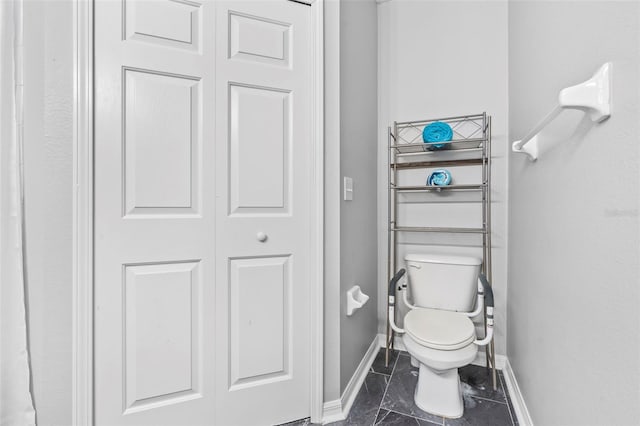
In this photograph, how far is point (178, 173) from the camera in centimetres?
120

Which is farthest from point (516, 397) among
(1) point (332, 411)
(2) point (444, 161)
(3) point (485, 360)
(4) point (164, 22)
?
(4) point (164, 22)

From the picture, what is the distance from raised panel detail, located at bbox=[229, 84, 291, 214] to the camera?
128 cm

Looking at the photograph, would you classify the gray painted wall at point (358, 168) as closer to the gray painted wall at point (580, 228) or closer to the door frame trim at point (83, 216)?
the gray painted wall at point (580, 228)

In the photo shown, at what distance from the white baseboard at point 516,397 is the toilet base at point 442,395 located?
0.25m

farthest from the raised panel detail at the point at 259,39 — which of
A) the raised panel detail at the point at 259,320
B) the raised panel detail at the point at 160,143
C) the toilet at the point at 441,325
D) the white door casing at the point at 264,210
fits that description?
the toilet at the point at 441,325

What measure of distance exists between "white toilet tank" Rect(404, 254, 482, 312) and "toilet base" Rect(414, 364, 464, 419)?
1.39 ft

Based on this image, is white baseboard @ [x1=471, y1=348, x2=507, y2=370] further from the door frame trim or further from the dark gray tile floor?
the door frame trim

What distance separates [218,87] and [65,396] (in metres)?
1.35

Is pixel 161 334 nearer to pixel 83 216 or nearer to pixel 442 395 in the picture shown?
pixel 83 216

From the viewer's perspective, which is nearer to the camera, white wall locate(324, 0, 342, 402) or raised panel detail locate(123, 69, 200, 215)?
raised panel detail locate(123, 69, 200, 215)

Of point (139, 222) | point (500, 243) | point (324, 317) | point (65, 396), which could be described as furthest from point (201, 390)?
point (500, 243)

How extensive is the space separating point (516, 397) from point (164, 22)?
2.38m

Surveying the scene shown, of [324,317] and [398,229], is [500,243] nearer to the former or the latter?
[398,229]

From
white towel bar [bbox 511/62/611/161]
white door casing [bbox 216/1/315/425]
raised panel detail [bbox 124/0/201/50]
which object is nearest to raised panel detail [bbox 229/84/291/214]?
white door casing [bbox 216/1/315/425]
